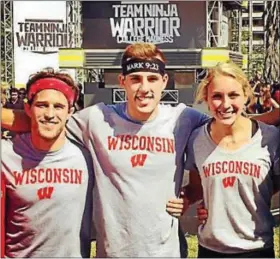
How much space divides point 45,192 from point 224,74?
46.3 inches

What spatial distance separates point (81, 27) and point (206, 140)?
0.92 meters

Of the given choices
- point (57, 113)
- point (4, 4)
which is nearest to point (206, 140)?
point (57, 113)

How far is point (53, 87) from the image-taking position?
9.66 feet

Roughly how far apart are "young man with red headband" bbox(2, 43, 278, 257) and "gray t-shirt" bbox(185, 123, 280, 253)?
0.45 ft

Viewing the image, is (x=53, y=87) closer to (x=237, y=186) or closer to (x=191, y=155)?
(x=191, y=155)

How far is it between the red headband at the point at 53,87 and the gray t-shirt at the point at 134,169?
4.4 inches

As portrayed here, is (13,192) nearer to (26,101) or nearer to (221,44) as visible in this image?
(26,101)

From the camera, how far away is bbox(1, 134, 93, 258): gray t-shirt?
2980 mm

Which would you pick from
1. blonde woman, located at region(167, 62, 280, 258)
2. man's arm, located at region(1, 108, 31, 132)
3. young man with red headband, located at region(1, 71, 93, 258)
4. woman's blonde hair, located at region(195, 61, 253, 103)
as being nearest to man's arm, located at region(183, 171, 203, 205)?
blonde woman, located at region(167, 62, 280, 258)

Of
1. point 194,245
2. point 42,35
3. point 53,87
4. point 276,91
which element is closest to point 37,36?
point 42,35

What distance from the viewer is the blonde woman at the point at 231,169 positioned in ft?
9.65

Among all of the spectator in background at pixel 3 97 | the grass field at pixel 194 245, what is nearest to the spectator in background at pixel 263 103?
the grass field at pixel 194 245

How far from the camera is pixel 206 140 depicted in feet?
9.86

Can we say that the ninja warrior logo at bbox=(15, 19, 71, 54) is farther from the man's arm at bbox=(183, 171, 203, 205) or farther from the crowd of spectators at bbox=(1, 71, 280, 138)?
the man's arm at bbox=(183, 171, 203, 205)
